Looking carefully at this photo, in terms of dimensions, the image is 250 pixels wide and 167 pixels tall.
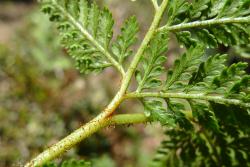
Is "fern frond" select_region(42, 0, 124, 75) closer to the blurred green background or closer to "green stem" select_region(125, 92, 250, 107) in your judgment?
"green stem" select_region(125, 92, 250, 107)

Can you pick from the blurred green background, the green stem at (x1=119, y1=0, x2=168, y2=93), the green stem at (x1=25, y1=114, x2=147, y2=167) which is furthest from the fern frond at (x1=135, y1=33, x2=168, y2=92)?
the blurred green background

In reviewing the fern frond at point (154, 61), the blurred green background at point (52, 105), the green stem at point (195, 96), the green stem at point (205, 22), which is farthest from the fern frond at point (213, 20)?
the blurred green background at point (52, 105)

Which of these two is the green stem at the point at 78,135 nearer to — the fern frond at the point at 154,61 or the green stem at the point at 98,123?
the green stem at the point at 98,123

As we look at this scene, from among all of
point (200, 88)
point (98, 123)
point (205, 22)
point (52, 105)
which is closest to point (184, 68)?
point (200, 88)

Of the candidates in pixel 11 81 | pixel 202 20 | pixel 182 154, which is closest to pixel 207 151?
pixel 182 154

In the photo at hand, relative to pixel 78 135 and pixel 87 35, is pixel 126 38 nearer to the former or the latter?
pixel 87 35

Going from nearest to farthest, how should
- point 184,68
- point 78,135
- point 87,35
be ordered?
1. point 78,135
2. point 184,68
3. point 87,35
